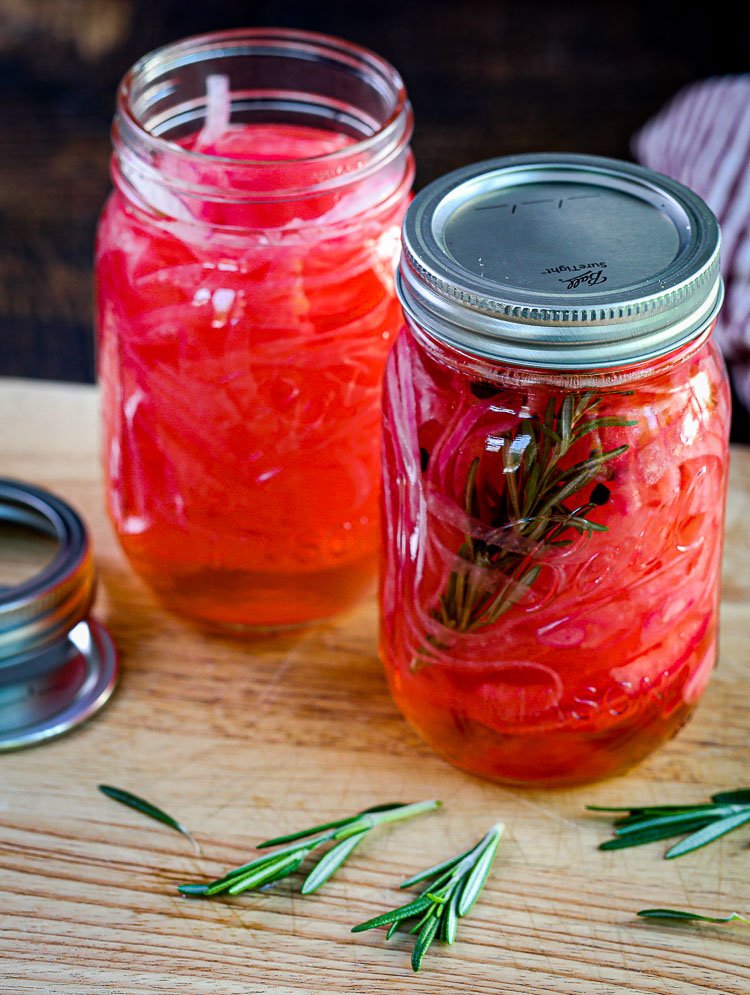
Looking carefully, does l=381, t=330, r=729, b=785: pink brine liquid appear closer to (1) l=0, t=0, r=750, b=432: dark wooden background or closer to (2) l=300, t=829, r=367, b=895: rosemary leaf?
(2) l=300, t=829, r=367, b=895: rosemary leaf

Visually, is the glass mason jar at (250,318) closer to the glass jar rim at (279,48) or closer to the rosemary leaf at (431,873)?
the glass jar rim at (279,48)

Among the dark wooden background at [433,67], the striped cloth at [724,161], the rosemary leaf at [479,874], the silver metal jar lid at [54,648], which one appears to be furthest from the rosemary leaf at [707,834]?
the dark wooden background at [433,67]

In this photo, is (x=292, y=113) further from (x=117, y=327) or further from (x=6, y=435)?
(x=6, y=435)

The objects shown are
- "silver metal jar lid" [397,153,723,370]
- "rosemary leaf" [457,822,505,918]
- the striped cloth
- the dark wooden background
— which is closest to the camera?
"silver metal jar lid" [397,153,723,370]

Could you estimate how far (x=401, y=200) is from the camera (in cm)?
93

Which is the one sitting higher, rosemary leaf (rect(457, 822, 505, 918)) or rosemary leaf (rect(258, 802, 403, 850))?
rosemary leaf (rect(457, 822, 505, 918))

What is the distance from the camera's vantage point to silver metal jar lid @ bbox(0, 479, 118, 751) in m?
0.92

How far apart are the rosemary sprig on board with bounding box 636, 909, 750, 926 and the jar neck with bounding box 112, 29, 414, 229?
1.57ft

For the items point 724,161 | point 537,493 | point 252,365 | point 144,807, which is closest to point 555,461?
point 537,493

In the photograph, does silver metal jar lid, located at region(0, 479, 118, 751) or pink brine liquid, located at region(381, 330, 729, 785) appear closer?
pink brine liquid, located at region(381, 330, 729, 785)

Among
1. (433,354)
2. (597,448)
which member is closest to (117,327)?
(433,354)

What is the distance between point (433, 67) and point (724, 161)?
25.0 inches

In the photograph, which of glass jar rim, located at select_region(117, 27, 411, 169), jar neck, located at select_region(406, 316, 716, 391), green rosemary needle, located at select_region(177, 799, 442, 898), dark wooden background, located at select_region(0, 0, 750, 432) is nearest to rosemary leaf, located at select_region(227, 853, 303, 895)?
green rosemary needle, located at select_region(177, 799, 442, 898)

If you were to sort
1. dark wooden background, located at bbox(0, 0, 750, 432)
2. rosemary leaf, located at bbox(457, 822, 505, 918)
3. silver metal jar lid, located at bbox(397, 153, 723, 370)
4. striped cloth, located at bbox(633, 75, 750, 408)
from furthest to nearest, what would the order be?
dark wooden background, located at bbox(0, 0, 750, 432) < striped cloth, located at bbox(633, 75, 750, 408) < rosemary leaf, located at bbox(457, 822, 505, 918) < silver metal jar lid, located at bbox(397, 153, 723, 370)
